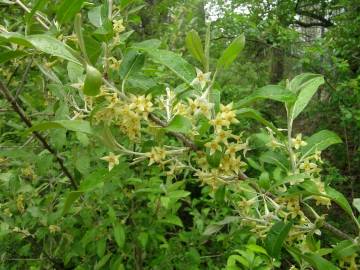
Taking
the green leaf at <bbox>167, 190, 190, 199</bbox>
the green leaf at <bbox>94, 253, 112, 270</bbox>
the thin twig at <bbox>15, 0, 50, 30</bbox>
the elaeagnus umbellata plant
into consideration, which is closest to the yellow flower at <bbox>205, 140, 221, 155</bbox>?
the elaeagnus umbellata plant

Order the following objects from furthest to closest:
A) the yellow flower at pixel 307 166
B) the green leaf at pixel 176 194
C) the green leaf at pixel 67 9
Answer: the green leaf at pixel 176 194, the yellow flower at pixel 307 166, the green leaf at pixel 67 9

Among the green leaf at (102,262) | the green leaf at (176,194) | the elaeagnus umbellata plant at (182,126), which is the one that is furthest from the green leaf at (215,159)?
the green leaf at (102,262)

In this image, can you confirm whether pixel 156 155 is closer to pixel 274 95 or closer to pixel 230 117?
pixel 230 117

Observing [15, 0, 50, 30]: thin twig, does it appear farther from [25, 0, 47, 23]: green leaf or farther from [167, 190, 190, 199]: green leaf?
[167, 190, 190, 199]: green leaf

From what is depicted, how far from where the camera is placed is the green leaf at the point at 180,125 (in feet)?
3.04

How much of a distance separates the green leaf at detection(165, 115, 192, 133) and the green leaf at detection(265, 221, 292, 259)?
0.36 m

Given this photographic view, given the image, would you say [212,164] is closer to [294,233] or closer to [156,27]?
[294,233]

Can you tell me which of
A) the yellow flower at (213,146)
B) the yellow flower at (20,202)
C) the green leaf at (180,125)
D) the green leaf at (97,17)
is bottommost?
the yellow flower at (20,202)

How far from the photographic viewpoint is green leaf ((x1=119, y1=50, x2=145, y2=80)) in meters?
1.12

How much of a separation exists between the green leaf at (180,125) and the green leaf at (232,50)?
0.57 ft

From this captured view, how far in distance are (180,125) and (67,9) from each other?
448 mm

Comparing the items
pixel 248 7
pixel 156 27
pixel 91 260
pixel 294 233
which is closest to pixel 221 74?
pixel 248 7

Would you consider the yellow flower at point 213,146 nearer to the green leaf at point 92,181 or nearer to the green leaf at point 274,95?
the green leaf at point 274,95

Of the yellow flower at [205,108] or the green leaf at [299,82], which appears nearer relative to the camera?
the yellow flower at [205,108]
